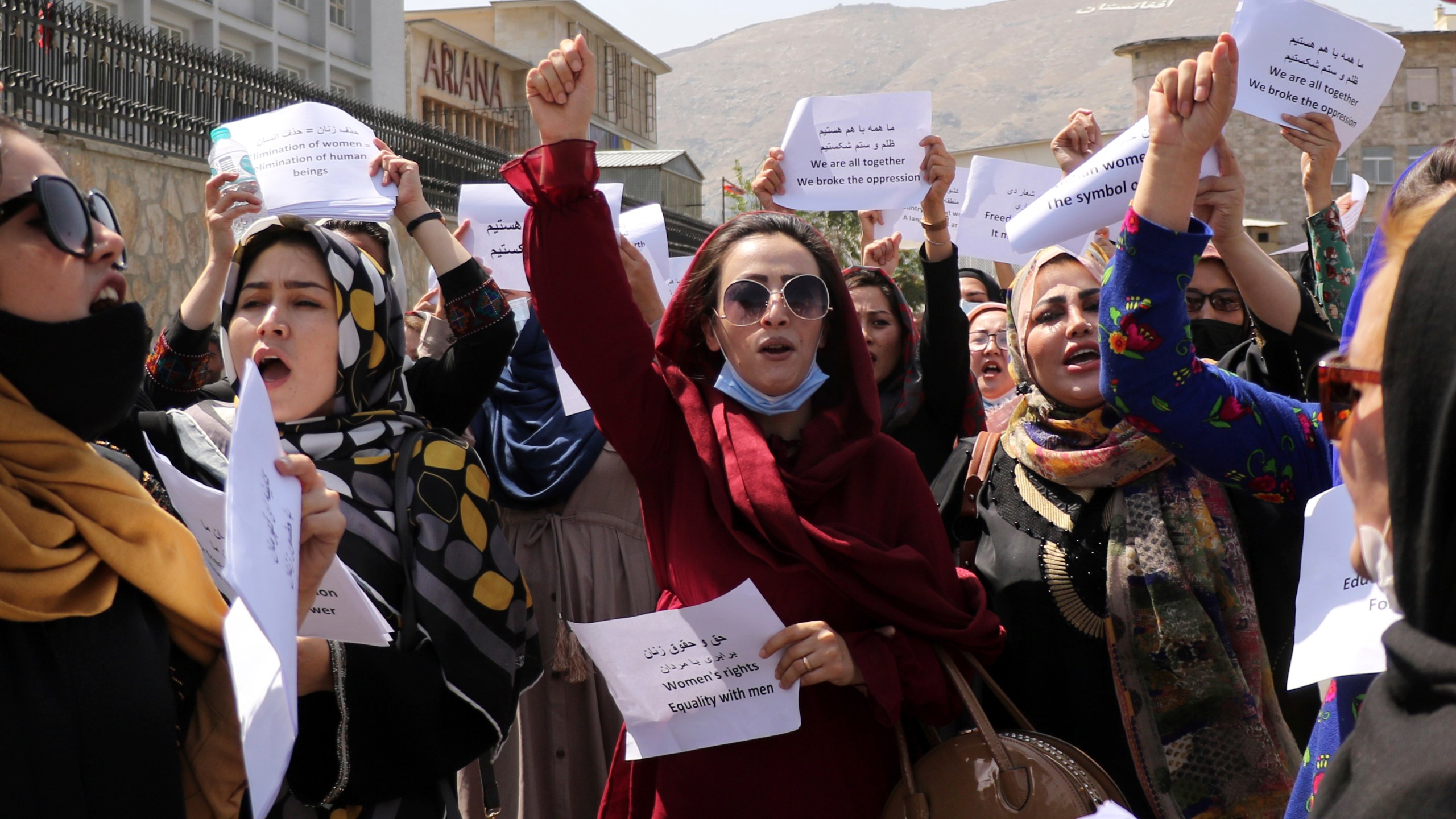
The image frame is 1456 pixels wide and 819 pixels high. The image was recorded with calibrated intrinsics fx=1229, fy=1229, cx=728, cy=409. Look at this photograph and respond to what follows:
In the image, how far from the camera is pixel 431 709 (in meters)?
2.30

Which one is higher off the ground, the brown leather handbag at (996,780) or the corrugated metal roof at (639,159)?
the corrugated metal roof at (639,159)

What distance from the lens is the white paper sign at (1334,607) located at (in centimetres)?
172

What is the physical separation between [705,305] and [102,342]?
1358 mm

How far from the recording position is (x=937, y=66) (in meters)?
142

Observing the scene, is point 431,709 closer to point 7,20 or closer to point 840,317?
point 840,317

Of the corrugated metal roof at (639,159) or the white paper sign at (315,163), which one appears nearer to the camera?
the white paper sign at (315,163)

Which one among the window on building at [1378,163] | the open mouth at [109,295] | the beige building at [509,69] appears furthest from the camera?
the window on building at [1378,163]

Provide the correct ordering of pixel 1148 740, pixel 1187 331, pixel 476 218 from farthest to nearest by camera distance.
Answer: pixel 476 218 → pixel 1148 740 → pixel 1187 331

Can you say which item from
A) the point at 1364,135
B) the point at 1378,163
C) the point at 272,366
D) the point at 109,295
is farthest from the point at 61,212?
the point at 1378,163

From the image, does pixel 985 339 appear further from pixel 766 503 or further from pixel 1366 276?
pixel 1366 276

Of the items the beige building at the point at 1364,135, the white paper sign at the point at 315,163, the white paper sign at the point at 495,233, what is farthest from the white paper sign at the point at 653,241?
the beige building at the point at 1364,135

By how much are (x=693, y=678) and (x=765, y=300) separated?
840 millimetres

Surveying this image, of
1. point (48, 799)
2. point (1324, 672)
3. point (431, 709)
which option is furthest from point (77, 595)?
point (1324, 672)

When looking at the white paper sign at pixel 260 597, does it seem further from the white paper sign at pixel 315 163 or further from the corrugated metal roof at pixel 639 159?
the corrugated metal roof at pixel 639 159
